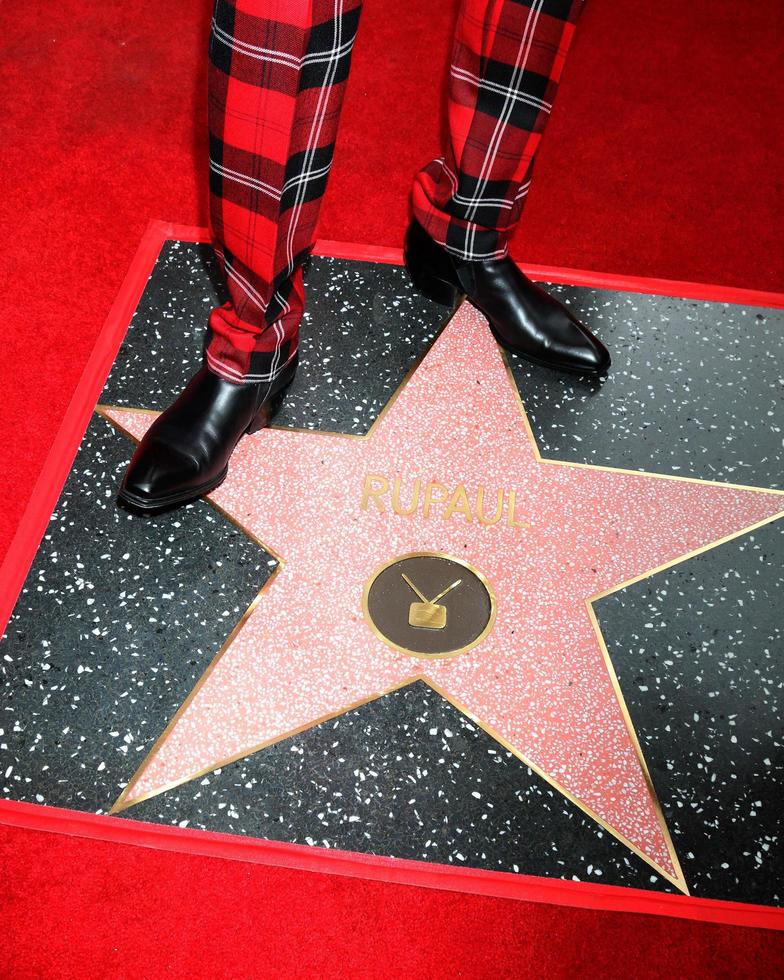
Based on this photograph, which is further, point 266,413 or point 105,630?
point 266,413

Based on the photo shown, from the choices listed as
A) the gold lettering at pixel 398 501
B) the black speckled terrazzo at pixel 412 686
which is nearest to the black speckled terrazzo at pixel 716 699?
the black speckled terrazzo at pixel 412 686

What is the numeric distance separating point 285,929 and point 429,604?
37 cm

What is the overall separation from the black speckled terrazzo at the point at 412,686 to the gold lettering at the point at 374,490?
0.09 m

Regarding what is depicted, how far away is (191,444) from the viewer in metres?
1.05

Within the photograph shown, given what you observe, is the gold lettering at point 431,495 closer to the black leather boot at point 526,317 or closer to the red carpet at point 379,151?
the black leather boot at point 526,317

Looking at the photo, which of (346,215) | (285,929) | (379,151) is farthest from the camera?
(379,151)

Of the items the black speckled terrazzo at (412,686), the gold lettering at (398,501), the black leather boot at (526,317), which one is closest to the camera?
the black speckled terrazzo at (412,686)

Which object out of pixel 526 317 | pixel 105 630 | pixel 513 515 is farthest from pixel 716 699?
Answer: pixel 105 630

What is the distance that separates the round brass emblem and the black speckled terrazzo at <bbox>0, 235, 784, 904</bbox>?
0.06 metres

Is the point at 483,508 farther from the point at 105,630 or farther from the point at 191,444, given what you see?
the point at 105,630

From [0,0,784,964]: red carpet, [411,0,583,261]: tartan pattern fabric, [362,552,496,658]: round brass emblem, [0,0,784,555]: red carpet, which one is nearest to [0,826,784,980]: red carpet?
[0,0,784,964]: red carpet

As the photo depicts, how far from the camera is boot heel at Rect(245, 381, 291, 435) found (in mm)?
1168

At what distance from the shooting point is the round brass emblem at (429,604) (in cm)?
103

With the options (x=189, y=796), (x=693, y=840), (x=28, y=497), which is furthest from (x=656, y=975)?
(x=28, y=497)
